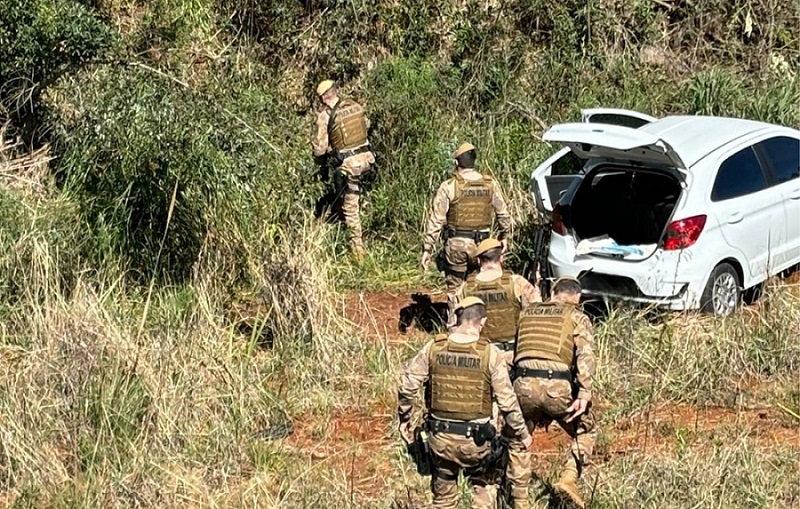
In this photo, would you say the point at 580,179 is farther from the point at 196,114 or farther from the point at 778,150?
the point at 196,114

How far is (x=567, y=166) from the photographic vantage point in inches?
456

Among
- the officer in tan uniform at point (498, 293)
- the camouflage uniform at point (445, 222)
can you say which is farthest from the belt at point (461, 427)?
the camouflage uniform at point (445, 222)

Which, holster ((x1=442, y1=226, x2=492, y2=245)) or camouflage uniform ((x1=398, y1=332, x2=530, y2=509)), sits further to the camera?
holster ((x1=442, y1=226, x2=492, y2=245))

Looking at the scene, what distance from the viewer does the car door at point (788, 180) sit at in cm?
1030

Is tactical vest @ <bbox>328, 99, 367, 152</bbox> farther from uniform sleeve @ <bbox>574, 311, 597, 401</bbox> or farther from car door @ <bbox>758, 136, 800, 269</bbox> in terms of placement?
uniform sleeve @ <bbox>574, 311, 597, 401</bbox>

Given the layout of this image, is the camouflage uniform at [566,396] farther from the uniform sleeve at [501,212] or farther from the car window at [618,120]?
the car window at [618,120]

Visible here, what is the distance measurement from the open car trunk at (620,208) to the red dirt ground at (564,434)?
1.83 meters

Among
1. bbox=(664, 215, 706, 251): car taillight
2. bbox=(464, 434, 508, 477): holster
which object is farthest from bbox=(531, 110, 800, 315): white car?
bbox=(464, 434, 508, 477): holster

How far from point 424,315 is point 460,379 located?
4.65 m

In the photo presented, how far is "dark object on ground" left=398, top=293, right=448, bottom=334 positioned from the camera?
35.0 ft

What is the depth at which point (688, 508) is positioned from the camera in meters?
7.01

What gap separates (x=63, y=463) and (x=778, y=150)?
637 centimetres

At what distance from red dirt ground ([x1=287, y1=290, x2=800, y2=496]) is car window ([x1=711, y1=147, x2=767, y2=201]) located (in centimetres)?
197

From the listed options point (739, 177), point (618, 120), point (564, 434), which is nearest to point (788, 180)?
point (739, 177)
